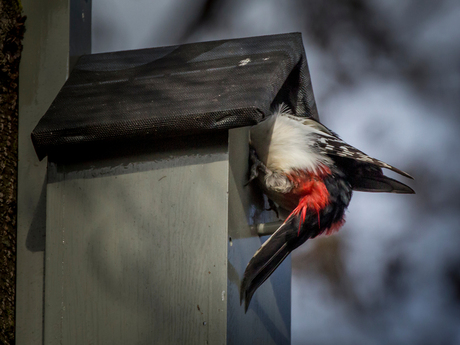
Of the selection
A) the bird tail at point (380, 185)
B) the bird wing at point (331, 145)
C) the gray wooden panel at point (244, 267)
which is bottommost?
the gray wooden panel at point (244, 267)

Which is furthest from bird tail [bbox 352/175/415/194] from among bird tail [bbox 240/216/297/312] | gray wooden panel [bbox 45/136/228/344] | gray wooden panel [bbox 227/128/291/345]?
gray wooden panel [bbox 45/136/228/344]

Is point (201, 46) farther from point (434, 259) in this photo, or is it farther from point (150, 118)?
point (434, 259)

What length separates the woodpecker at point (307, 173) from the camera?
7.05ft

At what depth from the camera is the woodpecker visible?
215 cm

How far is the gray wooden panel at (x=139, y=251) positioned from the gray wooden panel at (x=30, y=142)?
1.16 ft

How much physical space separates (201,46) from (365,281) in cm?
316

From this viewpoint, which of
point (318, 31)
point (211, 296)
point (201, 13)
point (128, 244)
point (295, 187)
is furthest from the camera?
point (318, 31)

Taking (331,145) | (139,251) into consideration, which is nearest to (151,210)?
Answer: (139,251)

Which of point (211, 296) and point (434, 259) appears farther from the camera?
point (434, 259)

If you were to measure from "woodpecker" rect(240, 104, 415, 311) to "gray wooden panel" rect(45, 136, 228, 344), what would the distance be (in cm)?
38

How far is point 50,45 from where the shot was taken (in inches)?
91.7

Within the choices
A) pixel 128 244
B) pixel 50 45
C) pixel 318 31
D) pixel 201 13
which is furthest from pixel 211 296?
pixel 318 31

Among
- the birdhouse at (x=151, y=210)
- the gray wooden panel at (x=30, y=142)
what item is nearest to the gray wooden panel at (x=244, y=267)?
the birdhouse at (x=151, y=210)

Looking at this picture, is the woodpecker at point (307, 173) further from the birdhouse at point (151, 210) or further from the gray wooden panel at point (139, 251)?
the gray wooden panel at point (139, 251)
